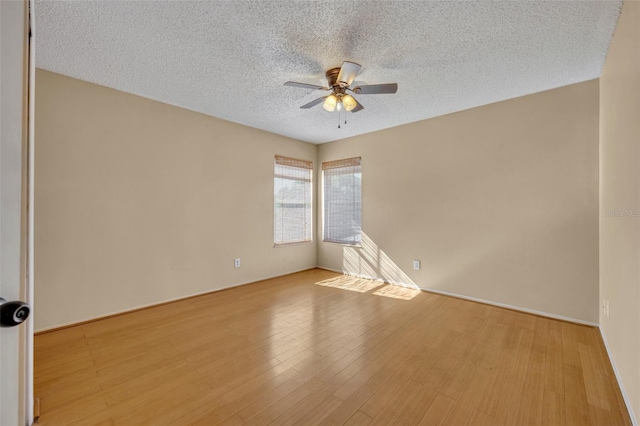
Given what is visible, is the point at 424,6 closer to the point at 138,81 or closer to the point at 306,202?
the point at 138,81

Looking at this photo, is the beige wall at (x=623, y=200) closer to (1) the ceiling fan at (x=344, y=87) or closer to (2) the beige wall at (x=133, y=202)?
(1) the ceiling fan at (x=344, y=87)

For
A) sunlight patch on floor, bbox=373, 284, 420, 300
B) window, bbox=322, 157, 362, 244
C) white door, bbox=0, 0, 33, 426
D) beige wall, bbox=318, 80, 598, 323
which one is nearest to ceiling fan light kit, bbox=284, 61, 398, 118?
beige wall, bbox=318, 80, 598, 323

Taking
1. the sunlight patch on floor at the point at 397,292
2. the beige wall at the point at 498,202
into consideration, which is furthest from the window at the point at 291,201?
the sunlight patch on floor at the point at 397,292

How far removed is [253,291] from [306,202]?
6.56 ft

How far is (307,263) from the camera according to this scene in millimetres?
5230

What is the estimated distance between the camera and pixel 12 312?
646 mm

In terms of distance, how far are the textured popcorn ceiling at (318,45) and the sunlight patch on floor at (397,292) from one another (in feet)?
8.35

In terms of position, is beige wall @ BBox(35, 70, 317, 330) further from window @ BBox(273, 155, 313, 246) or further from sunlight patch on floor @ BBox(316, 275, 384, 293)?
sunlight patch on floor @ BBox(316, 275, 384, 293)

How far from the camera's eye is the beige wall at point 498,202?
2801mm

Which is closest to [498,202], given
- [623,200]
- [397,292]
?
[623,200]

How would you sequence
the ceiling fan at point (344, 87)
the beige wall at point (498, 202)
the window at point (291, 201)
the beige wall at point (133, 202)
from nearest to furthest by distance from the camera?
1. the ceiling fan at point (344, 87)
2. the beige wall at point (133, 202)
3. the beige wall at point (498, 202)
4. the window at point (291, 201)

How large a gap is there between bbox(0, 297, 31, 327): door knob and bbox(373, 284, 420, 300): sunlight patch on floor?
11.7ft

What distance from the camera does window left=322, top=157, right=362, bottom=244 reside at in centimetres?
477

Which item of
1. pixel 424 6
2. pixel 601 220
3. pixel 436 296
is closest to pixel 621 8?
pixel 424 6
